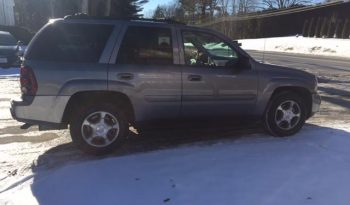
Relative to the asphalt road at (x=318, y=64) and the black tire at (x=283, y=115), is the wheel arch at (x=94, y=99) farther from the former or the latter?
the asphalt road at (x=318, y=64)

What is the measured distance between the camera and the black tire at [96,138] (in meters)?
5.96

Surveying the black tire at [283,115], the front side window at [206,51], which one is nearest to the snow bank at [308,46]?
the black tire at [283,115]

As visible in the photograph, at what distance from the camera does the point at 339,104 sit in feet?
33.5

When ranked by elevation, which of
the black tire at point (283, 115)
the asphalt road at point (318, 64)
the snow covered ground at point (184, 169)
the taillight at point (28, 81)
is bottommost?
the asphalt road at point (318, 64)

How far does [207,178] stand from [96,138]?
171 cm

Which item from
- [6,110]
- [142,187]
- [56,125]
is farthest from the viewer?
[6,110]

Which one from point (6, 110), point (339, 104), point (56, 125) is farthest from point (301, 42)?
point (56, 125)

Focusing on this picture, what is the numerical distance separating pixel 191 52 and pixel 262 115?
1.51 metres

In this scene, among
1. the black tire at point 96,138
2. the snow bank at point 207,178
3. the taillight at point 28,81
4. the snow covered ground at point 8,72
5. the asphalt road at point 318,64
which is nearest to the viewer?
the snow bank at point 207,178

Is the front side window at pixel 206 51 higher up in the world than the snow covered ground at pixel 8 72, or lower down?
higher up

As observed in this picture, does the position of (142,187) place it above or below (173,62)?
below

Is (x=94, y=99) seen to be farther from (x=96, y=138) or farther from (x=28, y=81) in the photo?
(x=28, y=81)

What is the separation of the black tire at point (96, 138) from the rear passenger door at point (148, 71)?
9.3 inches

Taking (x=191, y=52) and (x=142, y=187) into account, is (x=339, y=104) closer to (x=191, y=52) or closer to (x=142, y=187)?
(x=191, y=52)
